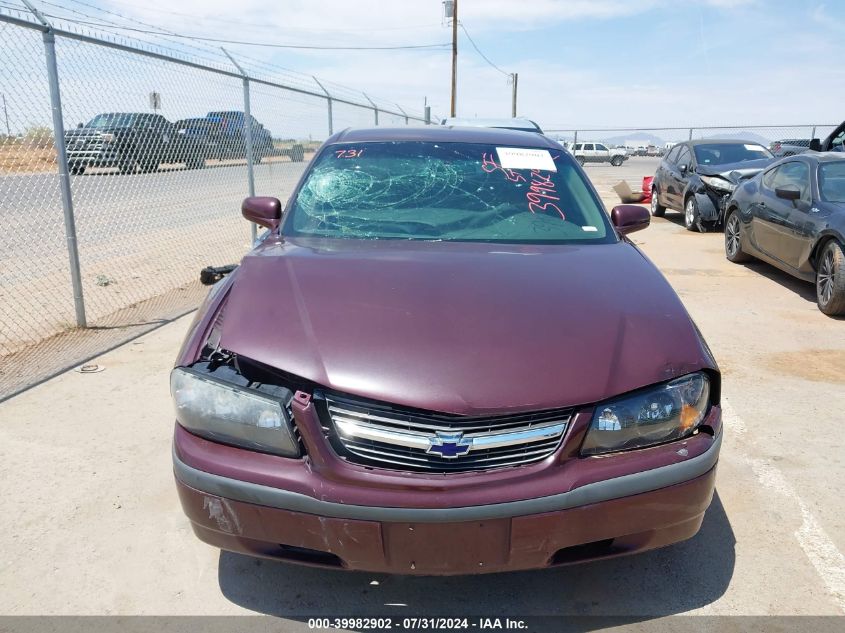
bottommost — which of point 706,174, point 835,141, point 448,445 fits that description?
point 448,445

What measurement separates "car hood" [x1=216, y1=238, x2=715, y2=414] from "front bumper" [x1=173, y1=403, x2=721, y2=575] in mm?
193

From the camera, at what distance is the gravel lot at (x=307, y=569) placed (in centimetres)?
236

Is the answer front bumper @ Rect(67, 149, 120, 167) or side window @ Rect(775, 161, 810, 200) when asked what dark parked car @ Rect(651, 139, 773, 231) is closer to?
side window @ Rect(775, 161, 810, 200)

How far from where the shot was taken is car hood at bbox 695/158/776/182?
1096 centimetres

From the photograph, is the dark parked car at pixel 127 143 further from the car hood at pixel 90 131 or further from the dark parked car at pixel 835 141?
the dark parked car at pixel 835 141

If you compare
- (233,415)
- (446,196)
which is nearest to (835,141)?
(446,196)

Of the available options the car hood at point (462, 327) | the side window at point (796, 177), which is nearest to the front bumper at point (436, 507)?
the car hood at point (462, 327)

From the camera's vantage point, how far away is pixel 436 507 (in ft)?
6.23

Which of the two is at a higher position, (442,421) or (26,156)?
(26,156)

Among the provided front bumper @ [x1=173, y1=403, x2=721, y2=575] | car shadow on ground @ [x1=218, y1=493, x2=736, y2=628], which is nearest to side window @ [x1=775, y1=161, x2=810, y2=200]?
car shadow on ground @ [x1=218, y1=493, x2=736, y2=628]

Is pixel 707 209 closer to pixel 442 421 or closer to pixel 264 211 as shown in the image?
pixel 264 211

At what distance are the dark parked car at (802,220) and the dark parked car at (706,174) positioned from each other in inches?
114

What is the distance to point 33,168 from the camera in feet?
18.2

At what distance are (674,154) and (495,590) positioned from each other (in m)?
12.3
